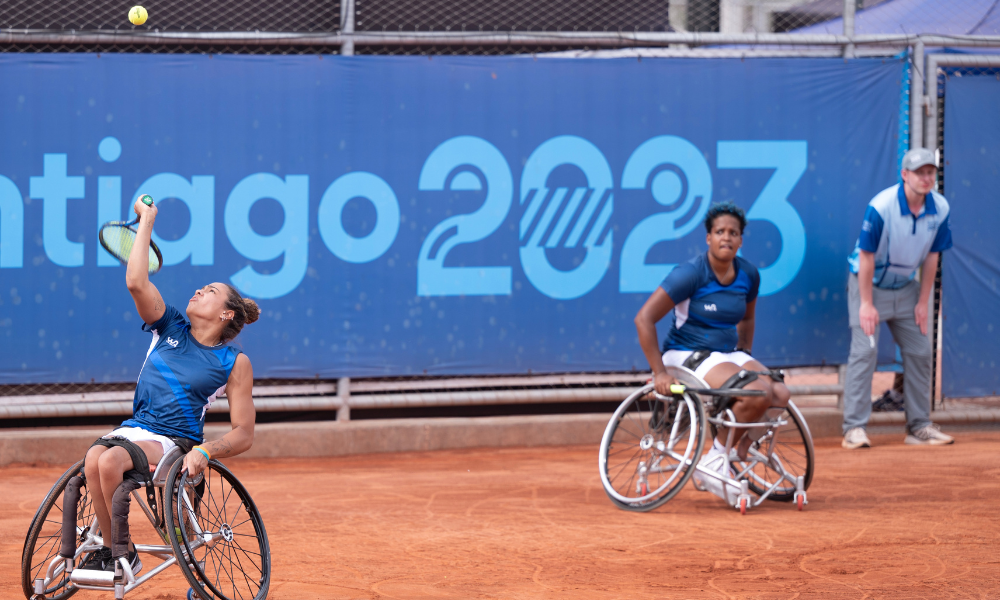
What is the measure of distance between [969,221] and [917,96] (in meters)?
1.07

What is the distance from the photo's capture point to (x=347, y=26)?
7.30 metres

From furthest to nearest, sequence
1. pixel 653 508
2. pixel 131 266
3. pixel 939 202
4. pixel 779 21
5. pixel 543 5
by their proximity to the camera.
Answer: pixel 779 21, pixel 543 5, pixel 939 202, pixel 653 508, pixel 131 266

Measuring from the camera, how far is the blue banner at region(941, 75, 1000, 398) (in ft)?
25.3

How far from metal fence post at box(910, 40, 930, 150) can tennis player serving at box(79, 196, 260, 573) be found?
5840 mm

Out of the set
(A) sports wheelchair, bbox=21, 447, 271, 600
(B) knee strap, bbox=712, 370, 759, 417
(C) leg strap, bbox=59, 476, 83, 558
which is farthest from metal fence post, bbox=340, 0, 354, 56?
(C) leg strap, bbox=59, 476, 83, 558

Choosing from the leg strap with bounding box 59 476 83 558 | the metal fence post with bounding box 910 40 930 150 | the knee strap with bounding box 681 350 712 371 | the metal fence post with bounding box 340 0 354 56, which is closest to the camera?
the leg strap with bounding box 59 476 83 558

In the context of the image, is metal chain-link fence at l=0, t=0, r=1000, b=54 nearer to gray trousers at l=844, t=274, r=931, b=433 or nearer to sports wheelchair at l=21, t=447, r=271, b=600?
gray trousers at l=844, t=274, r=931, b=433

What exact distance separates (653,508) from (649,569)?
1036mm

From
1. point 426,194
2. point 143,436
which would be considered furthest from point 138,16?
point 143,436

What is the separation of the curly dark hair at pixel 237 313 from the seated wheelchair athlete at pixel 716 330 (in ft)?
7.88

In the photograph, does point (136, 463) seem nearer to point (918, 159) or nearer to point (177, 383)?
point (177, 383)

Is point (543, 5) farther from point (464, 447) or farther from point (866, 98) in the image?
point (464, 447)

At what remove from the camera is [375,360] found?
23.9ft

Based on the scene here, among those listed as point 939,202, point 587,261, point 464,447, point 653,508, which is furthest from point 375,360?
point 939,202
